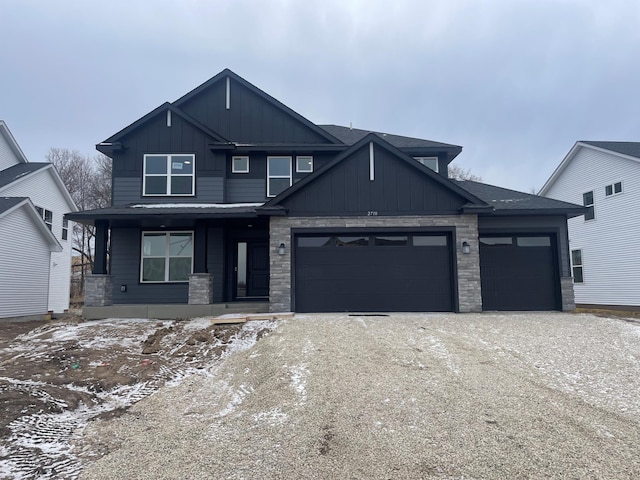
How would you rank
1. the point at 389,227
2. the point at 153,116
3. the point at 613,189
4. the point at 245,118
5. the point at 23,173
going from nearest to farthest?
the point at 389,227 < the point at 153,116 < the point at 245,118 < the point at 613,189 < the point at 23,173

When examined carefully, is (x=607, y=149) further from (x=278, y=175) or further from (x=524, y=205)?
(x=278, y=175)

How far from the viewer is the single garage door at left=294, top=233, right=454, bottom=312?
419 inches

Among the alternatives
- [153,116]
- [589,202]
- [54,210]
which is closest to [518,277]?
[589,202]

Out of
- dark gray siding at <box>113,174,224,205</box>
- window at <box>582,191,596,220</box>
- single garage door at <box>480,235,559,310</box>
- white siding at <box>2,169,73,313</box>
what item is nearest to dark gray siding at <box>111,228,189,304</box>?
dark gray siding at <box>113,174,224,205</box>

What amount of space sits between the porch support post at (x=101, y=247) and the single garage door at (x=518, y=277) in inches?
454

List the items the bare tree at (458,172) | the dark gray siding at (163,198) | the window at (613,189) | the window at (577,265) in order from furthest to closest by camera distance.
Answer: the bare tree at (458,172) < the window at (577,265) < the window at (613,189) < the dark gray siding at (163,198)

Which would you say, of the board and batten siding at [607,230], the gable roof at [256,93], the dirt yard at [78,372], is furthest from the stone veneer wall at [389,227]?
the board and batten siding at [607,230]

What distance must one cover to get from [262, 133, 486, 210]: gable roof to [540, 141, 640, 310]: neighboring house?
7564 mm

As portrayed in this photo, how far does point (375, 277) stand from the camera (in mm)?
Result: 10680

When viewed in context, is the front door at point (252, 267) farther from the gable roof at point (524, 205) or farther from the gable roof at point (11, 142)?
the gable roof at point (11, 142)

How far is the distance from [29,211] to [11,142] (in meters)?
5.97

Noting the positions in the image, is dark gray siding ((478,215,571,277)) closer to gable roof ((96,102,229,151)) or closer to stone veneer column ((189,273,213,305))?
stone veneer column ((189,273,213,305))

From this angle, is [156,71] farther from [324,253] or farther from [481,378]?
[481,378]

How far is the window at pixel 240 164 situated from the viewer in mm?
13453
